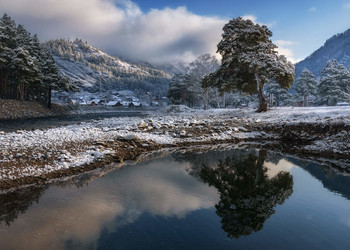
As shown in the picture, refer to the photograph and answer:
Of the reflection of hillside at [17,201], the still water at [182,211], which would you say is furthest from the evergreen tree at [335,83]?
the reflection of hillside at [17,201]

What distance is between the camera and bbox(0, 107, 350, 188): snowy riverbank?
9.50 m

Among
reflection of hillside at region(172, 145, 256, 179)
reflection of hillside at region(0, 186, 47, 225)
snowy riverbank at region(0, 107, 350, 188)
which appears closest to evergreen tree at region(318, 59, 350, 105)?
snowy riverbank at region(0, 107, 350, 188)

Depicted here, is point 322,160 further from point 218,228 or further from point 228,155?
point 218,228

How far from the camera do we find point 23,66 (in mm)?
38938

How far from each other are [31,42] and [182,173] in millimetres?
54603

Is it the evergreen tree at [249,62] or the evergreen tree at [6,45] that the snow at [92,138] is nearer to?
the evergreen tree at [249,62]

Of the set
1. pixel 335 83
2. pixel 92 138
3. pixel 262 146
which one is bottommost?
pixel 262 146

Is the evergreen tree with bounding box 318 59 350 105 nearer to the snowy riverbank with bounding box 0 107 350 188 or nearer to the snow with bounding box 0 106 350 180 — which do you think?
the snowy riverbank with bounding box 0 107 350 188

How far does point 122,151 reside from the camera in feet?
42.9

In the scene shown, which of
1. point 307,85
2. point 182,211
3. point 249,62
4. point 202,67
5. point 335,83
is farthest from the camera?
point 307,85

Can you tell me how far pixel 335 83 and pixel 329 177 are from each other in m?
64.2

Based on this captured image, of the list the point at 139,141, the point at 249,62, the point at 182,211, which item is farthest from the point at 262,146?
the point at 249,62

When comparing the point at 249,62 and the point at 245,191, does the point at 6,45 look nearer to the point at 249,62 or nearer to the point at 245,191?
the point at 249,62

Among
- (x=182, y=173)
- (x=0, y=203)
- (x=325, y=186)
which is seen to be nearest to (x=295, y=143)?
(x=325, y=186)
